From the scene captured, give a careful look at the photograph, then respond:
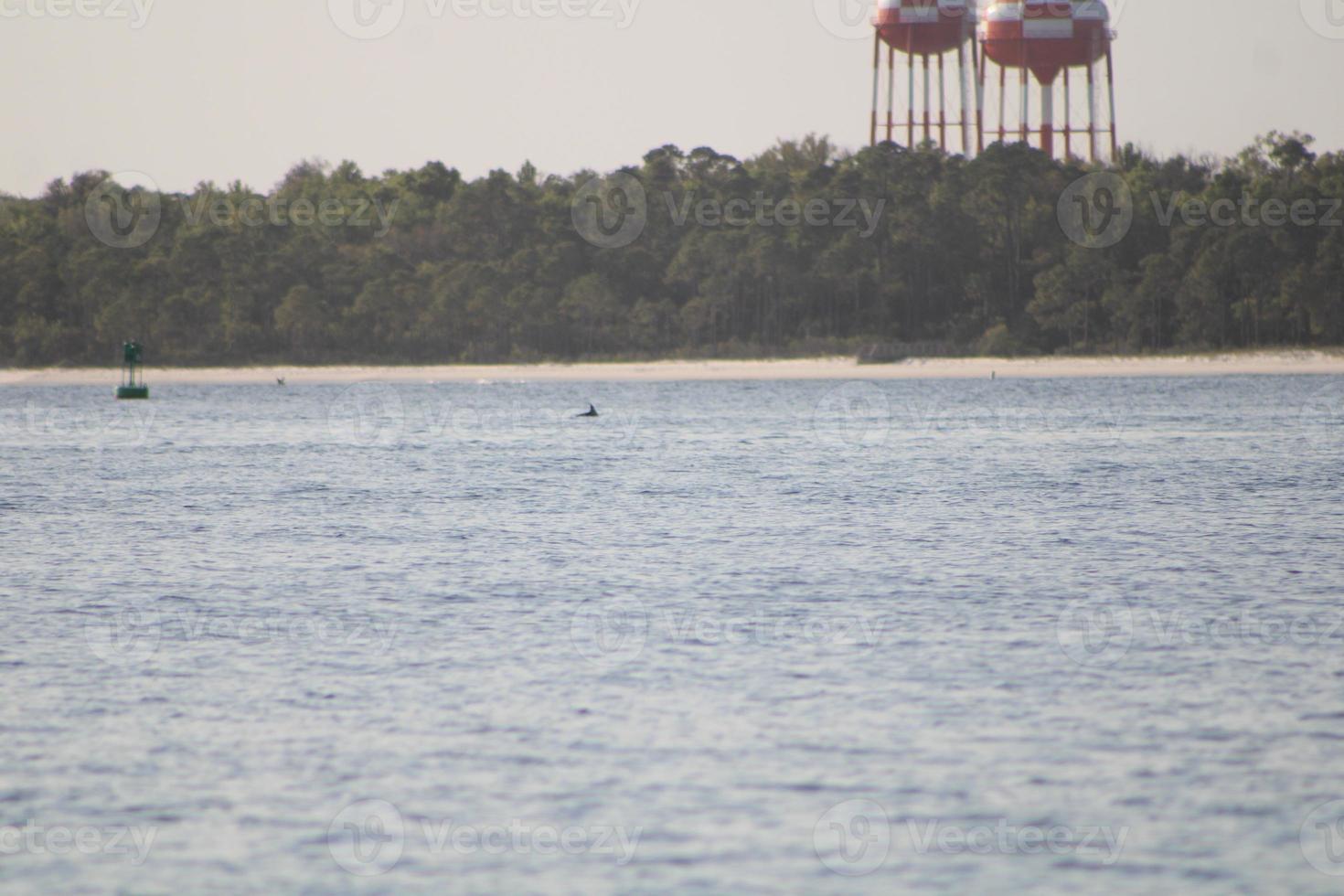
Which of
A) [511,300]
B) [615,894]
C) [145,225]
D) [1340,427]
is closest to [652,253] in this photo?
[511,300]

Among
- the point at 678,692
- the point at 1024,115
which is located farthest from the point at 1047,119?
the point at 678,692

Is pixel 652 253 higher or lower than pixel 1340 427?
higher

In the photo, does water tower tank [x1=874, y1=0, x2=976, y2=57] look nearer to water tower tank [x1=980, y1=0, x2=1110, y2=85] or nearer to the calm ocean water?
water tower tank [x1=980, y1=0, x2=1110, y2=85]

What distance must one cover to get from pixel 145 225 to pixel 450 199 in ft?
92.5

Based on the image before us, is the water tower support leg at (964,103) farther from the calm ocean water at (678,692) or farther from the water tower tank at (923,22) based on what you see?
the calm ocean water at (678,692)

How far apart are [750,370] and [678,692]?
115 metres

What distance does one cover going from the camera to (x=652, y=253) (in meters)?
145

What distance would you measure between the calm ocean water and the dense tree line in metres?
85.5

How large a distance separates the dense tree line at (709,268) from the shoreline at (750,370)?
5.49ft

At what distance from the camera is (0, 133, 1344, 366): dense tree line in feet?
405

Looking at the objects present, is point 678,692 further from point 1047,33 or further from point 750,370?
point 1047,33

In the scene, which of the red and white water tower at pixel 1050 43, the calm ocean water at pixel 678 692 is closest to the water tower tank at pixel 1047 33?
the red and white water tower at pixel 1050 43

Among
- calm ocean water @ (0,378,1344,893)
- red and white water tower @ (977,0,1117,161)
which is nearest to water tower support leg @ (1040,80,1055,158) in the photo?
red and white water tower @ (977,0,1117,161)

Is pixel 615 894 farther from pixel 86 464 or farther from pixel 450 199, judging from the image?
pixel 450 199
